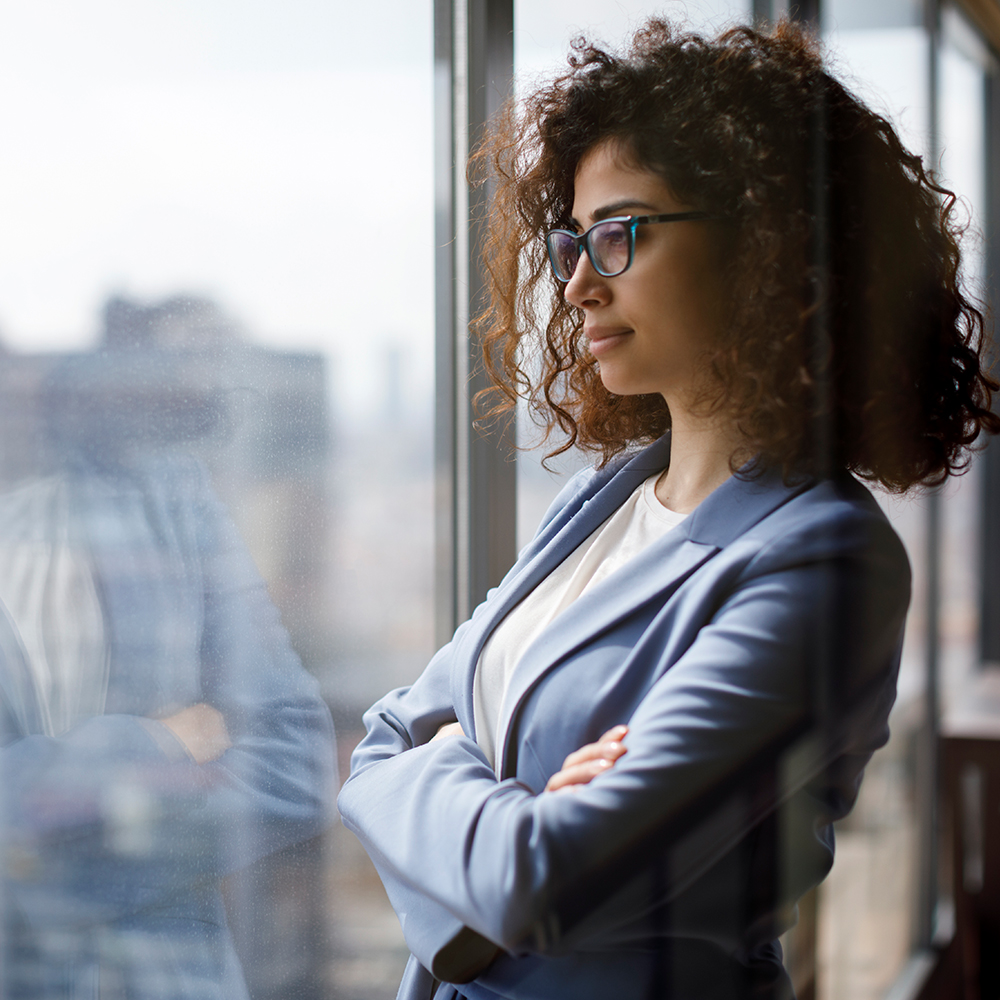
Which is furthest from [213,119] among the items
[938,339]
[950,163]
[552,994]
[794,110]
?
[950,163]

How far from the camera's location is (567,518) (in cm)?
107

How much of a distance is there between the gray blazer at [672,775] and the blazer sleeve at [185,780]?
0.17 metres

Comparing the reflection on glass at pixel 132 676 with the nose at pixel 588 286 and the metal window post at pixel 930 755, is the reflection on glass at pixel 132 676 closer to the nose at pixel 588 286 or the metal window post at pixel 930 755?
the nose at pixel 588 286

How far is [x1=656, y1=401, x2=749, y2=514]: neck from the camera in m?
0.96

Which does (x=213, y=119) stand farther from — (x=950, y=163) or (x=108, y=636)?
(x=950, y=163)

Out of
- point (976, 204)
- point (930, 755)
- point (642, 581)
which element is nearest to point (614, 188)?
point (642, 581)

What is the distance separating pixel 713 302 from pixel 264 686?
62 centimetres

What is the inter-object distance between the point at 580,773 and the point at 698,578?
190 mm

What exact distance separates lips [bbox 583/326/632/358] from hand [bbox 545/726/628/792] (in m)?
0.37

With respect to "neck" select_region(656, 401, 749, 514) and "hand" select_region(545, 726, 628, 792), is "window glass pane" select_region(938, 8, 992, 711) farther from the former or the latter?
"hand" select_region(545, 726, 628, 792)

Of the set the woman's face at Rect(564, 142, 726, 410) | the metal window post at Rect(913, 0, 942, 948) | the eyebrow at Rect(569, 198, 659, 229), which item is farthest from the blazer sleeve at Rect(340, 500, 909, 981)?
the metal window post at Rect(913, 0, 942, 948)

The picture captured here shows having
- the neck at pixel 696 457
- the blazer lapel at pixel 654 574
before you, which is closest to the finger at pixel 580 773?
the blazer lapel at pixel 654 574

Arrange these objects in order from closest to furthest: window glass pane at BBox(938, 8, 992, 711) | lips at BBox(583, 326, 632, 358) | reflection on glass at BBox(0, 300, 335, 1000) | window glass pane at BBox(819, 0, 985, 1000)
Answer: reflection on glass at BBox(0, 300, 335, 1000) → lips at BBox(583, 326, 632, 358) → window glass pane at BBox(819, 0, 985, 1000) → window glass pane at BBox(938, 8, 992, 711)

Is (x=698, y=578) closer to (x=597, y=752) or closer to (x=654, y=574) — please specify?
(x=654, y=574)
